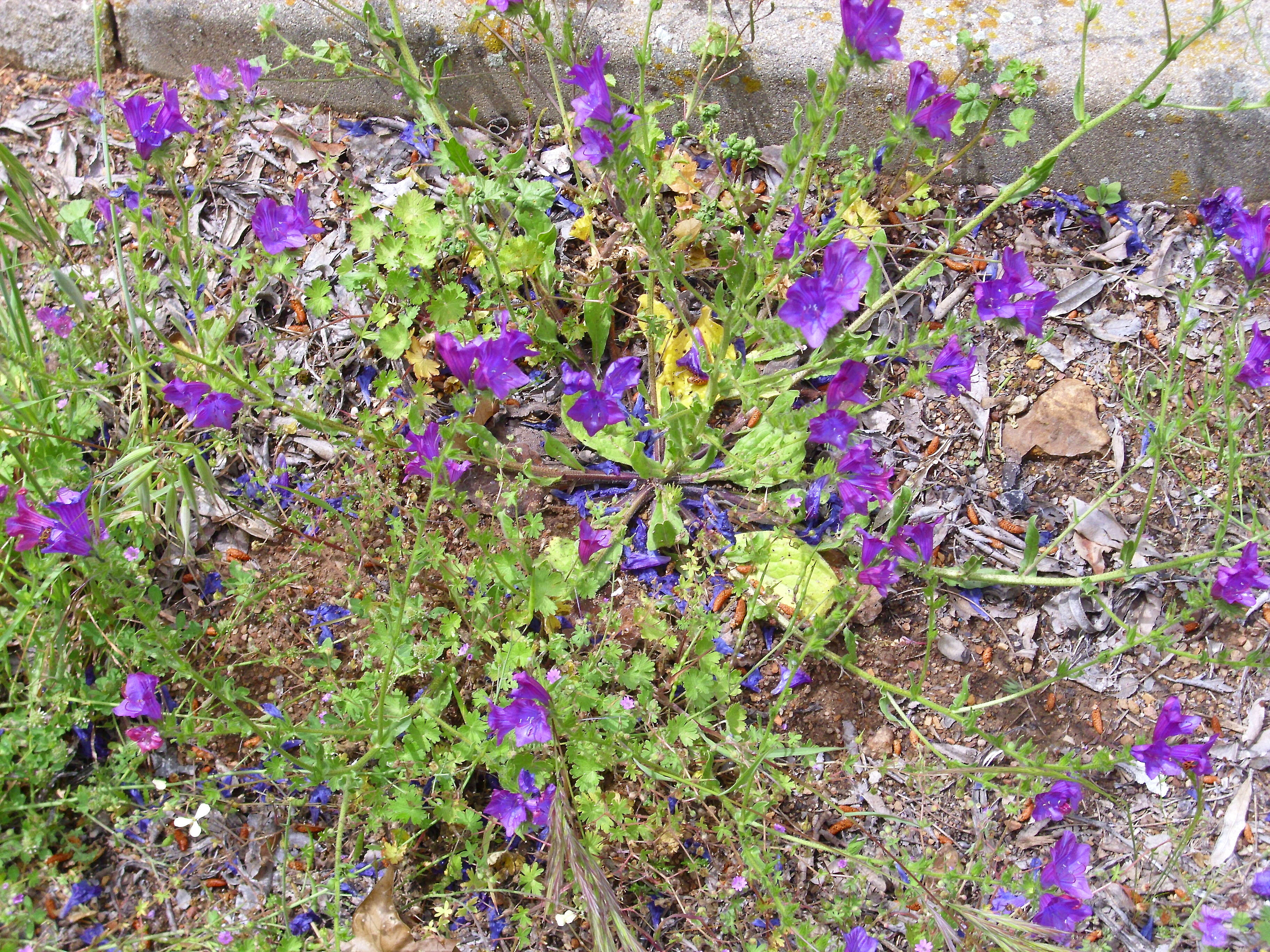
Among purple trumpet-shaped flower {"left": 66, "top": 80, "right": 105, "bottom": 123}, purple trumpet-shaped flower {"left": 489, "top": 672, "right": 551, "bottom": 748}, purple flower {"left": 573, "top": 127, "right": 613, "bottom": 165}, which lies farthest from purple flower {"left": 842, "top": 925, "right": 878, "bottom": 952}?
purple trumpet-shaped flower {"left": 66, "top": 80, "right": 105, "bottom": 123}

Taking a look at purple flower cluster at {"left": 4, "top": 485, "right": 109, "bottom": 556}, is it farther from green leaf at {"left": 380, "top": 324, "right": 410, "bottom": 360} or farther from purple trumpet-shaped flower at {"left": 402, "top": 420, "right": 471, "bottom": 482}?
green leaf at {"left": 380, "top": 324, "right": 410, "bottom": 360}

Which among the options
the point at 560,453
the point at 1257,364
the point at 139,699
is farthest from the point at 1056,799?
the point at 139,699

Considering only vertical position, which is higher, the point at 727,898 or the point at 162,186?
the point at 162,186

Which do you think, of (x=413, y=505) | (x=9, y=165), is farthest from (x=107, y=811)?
(x=9, y=165)

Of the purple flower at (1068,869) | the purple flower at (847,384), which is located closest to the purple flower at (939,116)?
the purple flower at (847,384)

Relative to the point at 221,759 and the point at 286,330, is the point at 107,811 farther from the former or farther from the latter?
the point at 286,330

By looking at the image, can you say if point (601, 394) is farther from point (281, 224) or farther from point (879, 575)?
point (281, 224)
